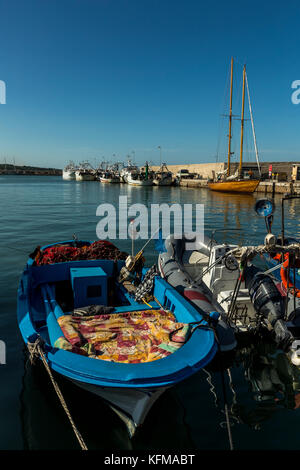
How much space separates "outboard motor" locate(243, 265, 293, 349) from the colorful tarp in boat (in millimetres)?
3343

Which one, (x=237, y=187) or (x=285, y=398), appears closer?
(x=285, y=398)

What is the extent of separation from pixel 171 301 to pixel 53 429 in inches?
156

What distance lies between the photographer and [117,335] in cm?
655

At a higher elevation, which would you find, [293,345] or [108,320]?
[108,320]

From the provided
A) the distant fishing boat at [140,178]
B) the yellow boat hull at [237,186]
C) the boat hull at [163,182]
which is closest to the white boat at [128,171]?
the distant fishing boat at [140,178]

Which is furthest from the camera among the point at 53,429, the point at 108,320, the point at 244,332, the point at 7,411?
the point at 244,332

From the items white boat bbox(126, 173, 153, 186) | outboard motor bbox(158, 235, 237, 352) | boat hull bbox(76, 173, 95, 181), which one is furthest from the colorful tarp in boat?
boat hull bbox(76, 173, 95, 181)

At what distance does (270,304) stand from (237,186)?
4986cm

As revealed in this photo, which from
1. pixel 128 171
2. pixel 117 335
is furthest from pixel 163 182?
pixel 117 335

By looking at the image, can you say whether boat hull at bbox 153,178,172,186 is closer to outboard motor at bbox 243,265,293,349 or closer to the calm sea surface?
outboard motor at bbox 243,265,293,349

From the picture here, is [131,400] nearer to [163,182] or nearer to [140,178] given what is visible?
[163,182]

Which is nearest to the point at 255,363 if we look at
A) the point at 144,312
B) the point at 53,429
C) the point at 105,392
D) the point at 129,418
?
the point at 144,312

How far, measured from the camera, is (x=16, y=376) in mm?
7602

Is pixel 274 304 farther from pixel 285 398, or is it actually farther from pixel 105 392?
pixel 105 392
